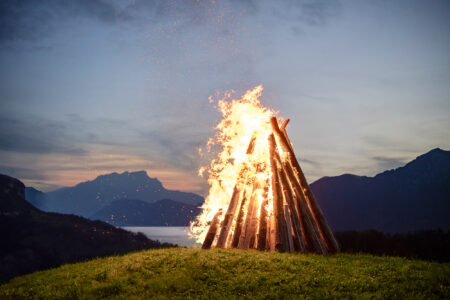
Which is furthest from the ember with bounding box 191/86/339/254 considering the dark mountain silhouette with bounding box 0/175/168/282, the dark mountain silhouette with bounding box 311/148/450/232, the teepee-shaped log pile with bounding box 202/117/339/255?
the dark mountain silhouette with bounding box 311/148/450/232

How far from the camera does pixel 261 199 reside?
45.0 feet

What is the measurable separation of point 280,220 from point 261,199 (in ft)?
5.47

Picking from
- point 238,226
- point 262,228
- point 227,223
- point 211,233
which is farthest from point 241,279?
point 211,233

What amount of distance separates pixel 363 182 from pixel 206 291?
211 metres

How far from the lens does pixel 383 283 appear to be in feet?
25.2

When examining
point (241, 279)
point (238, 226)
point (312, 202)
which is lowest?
point (241, 279)

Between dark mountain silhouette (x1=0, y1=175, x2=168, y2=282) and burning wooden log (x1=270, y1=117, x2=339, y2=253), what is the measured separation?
75.6 m

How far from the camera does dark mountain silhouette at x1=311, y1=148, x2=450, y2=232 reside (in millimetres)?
147500

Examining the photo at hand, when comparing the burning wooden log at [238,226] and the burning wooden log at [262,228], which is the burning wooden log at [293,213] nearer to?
the burning wooden log at [262,228]

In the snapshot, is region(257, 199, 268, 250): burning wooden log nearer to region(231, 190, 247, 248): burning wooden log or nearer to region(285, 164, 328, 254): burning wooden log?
region(231, 190, 247, 248): burning wooden log

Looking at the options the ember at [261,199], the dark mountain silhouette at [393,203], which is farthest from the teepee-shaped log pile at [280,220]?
the dark mountain silhouette at [393,203]

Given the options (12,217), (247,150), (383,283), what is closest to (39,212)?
(12,217)

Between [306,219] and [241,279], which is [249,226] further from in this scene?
[241,279]

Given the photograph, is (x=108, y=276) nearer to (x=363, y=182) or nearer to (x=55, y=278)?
(x=55, y=278)
